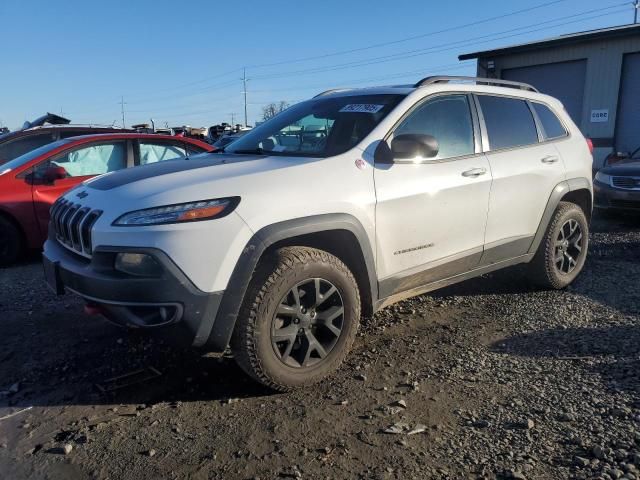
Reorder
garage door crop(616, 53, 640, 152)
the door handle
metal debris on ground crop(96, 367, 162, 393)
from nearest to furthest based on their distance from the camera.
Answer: metal debris on ground crop(96, 367, 162, 393)
the door handle
garage door crop(616, 53, 640, 152)

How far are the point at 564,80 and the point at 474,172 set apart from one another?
1520 cm

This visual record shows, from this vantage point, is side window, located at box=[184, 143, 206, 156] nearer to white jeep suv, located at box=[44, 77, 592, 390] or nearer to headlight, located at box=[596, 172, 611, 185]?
white jeep suv, located at box=[44, 77, 592, 390]

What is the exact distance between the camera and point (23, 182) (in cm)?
610

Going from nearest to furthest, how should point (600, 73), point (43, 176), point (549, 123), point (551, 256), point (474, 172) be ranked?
point (474, 172) < point (551, 256) < point (549, 123) < point (43, 176) < point (600, 73)

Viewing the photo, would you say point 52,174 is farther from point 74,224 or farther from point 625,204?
point 625,204

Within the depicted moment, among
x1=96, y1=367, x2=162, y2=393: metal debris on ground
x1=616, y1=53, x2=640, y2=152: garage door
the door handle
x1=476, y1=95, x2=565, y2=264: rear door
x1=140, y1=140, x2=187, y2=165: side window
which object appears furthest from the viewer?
x1=616, y1=53, x2=640, y2=152: garage door

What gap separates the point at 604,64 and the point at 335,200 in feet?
51.3

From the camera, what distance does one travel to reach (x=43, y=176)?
6.14 m

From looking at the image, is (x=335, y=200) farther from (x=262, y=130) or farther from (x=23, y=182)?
(x=23, y=182)

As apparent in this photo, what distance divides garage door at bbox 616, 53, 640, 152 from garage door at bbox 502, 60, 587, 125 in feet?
3.90

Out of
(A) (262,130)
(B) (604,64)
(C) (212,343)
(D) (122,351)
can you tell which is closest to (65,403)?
(D) (122,351)

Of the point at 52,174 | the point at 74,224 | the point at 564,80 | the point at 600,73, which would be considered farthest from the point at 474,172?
the point at 564,80

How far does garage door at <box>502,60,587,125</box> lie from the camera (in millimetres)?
16641

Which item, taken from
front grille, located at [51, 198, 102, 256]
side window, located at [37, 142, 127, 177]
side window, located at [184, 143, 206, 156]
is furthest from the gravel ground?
side window, located at [184, 143, 206, 156]
